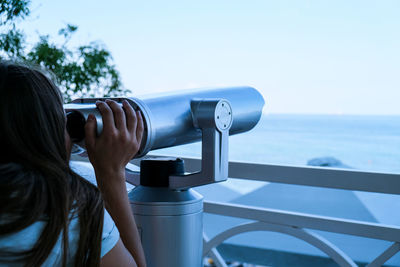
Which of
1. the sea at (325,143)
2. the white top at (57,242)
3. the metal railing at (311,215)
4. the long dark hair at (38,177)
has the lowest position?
the sea at (325,143)

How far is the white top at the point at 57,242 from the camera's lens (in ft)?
1.83

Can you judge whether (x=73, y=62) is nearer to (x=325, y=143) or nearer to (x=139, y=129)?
(x=139, y=129)

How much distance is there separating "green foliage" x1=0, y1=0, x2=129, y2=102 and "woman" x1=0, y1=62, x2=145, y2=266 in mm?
1894

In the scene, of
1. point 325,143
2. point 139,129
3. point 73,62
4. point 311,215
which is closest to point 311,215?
point 311,215

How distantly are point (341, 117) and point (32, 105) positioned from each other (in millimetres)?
51532

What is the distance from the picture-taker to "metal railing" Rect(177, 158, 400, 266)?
109 centimetres

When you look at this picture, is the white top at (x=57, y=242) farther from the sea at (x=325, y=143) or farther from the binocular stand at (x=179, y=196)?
the sea at (x=325, y=143)

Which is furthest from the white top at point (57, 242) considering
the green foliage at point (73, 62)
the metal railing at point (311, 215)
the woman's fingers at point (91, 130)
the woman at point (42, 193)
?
the green foliage at point (73, 62)

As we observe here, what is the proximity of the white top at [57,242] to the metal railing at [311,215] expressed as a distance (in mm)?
649

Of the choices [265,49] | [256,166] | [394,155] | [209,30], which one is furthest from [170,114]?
[394,155]

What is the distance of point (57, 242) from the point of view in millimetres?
575

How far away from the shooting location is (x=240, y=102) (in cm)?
94

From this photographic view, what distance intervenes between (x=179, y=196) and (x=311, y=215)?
1.69 feet

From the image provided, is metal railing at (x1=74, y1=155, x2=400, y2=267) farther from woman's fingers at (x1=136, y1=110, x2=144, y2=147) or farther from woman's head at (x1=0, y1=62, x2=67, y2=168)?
woman's head at (x1=0, y1=62, x2=67, y2=168)
